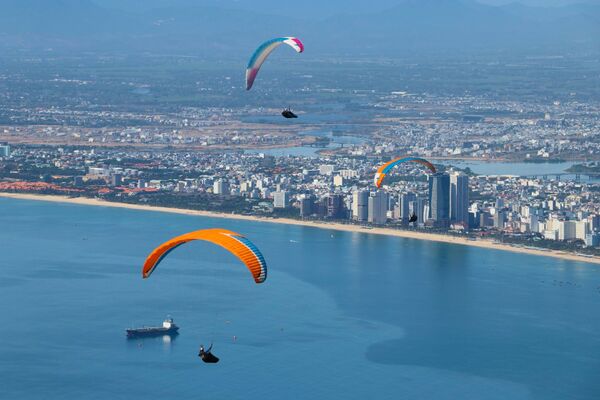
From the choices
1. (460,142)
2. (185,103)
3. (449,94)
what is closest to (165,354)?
(460,142)

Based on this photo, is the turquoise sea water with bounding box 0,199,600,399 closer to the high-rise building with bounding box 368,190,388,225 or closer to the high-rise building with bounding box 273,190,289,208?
the high-rise building with bounding box 368,190,388,225

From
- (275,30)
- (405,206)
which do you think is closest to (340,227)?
(405,206)

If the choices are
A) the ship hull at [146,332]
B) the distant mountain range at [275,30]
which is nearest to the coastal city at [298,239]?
the ship hull at [146,332]

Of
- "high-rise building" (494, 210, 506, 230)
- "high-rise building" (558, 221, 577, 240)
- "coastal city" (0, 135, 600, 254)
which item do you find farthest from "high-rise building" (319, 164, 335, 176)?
"high-rise building" (558, 221, 577, 240)

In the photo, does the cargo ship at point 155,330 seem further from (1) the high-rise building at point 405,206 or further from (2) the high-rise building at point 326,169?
(2) the high-rise building at point 326,169

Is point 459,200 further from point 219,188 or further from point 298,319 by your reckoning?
point 298,319
